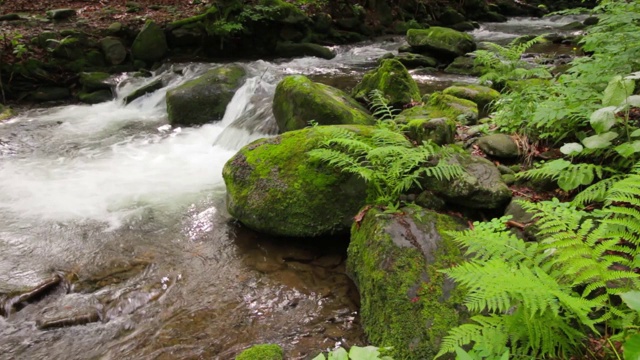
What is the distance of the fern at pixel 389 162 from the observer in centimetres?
407

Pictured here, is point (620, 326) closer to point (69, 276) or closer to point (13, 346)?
point (13, 346)

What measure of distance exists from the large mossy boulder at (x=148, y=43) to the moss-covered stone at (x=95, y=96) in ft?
6.03

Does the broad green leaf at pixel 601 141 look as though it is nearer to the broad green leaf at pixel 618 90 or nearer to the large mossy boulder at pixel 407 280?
the broad green leaf at pixel 618 90

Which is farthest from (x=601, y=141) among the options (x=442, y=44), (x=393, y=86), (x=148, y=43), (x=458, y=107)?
(x=148, y=43)

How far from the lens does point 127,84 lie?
11.8 m

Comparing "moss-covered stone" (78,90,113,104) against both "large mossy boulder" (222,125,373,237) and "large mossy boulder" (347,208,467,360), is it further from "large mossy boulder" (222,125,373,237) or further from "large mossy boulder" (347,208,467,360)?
"large mossy boulder" (347,208,467,360)

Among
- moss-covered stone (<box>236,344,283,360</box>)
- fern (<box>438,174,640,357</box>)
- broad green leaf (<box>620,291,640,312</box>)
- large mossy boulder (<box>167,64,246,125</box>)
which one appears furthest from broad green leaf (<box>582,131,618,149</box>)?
large mossy boulder (<box>167,64,246,125</box>)

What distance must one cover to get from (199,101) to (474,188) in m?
7.19

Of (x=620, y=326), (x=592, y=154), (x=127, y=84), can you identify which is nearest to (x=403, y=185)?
(x=592, y=154)

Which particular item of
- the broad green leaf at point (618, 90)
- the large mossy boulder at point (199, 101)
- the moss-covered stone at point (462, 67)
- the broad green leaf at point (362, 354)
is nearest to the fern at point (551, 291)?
the broad green leaf at point (362, 354)

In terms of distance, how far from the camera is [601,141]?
355 cm

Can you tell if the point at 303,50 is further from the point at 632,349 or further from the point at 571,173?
the point at 632,349

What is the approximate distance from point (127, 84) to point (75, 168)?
4.97 m

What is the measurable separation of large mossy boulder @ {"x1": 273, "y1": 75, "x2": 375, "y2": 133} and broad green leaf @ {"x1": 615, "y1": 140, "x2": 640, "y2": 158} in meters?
3.43
